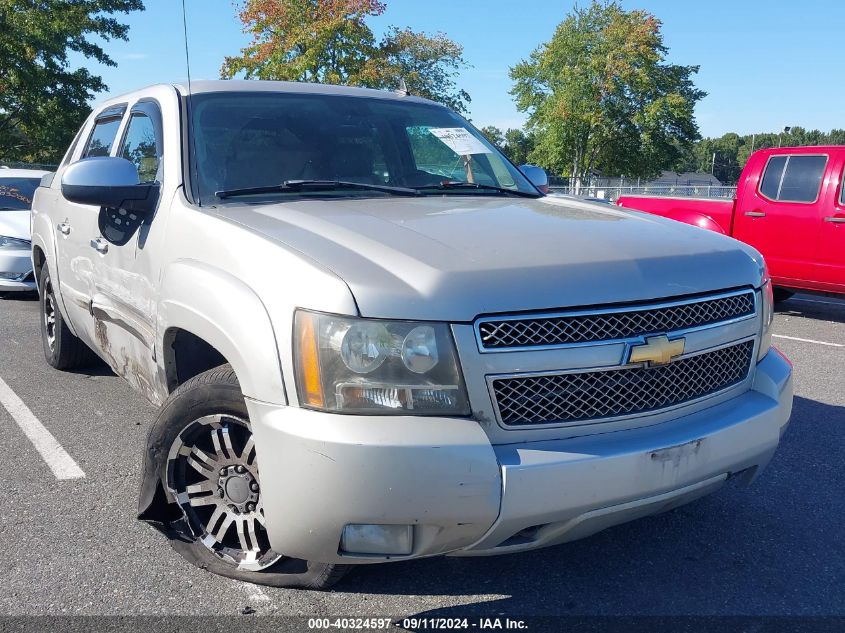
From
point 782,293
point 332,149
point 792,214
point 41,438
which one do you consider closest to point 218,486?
point 332,149

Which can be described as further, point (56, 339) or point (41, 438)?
point (56, 339)

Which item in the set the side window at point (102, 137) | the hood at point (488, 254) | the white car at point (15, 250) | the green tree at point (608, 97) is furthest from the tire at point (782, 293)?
the green tree at point (608, 97)

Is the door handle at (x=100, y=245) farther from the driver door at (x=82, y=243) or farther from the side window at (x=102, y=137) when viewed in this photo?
the side window at (x=102, y=137)

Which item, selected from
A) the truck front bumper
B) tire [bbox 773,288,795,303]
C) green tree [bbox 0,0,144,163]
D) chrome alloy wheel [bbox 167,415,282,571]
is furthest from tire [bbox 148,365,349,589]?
Answer: green tree [bbox 0,0,144,163]

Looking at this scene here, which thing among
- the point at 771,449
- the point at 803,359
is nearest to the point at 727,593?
the point at 771,449

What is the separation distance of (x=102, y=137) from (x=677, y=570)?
386cm

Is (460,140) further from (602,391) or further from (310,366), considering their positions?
(310,366)

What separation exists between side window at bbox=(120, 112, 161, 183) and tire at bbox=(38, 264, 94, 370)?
5.45 ft

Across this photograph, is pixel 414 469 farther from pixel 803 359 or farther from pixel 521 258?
pixel 803 359

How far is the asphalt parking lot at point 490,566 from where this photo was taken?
2.79m

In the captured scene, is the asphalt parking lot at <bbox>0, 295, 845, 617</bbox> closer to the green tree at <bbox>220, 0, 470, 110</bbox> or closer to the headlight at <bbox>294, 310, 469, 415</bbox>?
the headlight at <bbox>294, 310, 469, 415</bbox>

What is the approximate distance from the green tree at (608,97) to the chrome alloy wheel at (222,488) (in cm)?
5029

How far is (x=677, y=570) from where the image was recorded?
3.07 m

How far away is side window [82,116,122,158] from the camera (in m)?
4.49
